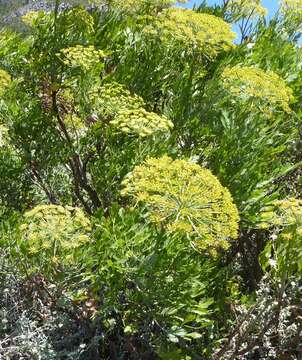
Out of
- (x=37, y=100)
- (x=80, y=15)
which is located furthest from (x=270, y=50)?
(x=37, y=100)

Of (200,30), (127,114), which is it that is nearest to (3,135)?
(127,114)

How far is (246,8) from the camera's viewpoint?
5.66 metres

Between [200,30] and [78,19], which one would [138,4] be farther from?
[200,30]

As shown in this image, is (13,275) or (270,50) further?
(270,50)

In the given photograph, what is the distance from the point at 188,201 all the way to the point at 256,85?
1.31 m

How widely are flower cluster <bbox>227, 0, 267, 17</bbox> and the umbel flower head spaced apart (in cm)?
313

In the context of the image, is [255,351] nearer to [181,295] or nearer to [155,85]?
[181,295]

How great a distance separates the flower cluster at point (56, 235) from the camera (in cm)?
289

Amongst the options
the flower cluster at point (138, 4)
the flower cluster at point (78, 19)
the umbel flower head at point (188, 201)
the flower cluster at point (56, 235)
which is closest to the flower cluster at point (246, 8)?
the flower cluster at point (138, 4)

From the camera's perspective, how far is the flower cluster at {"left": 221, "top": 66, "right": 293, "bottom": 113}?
3.67 meters

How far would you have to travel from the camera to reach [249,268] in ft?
15.1

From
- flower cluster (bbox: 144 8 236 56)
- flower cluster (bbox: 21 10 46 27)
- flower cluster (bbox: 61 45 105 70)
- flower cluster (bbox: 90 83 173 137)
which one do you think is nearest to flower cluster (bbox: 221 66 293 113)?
flower cluster (bbox: 144 8 236 56)

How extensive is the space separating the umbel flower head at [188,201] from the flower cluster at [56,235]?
374 mm

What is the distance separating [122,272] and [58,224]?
48cm
